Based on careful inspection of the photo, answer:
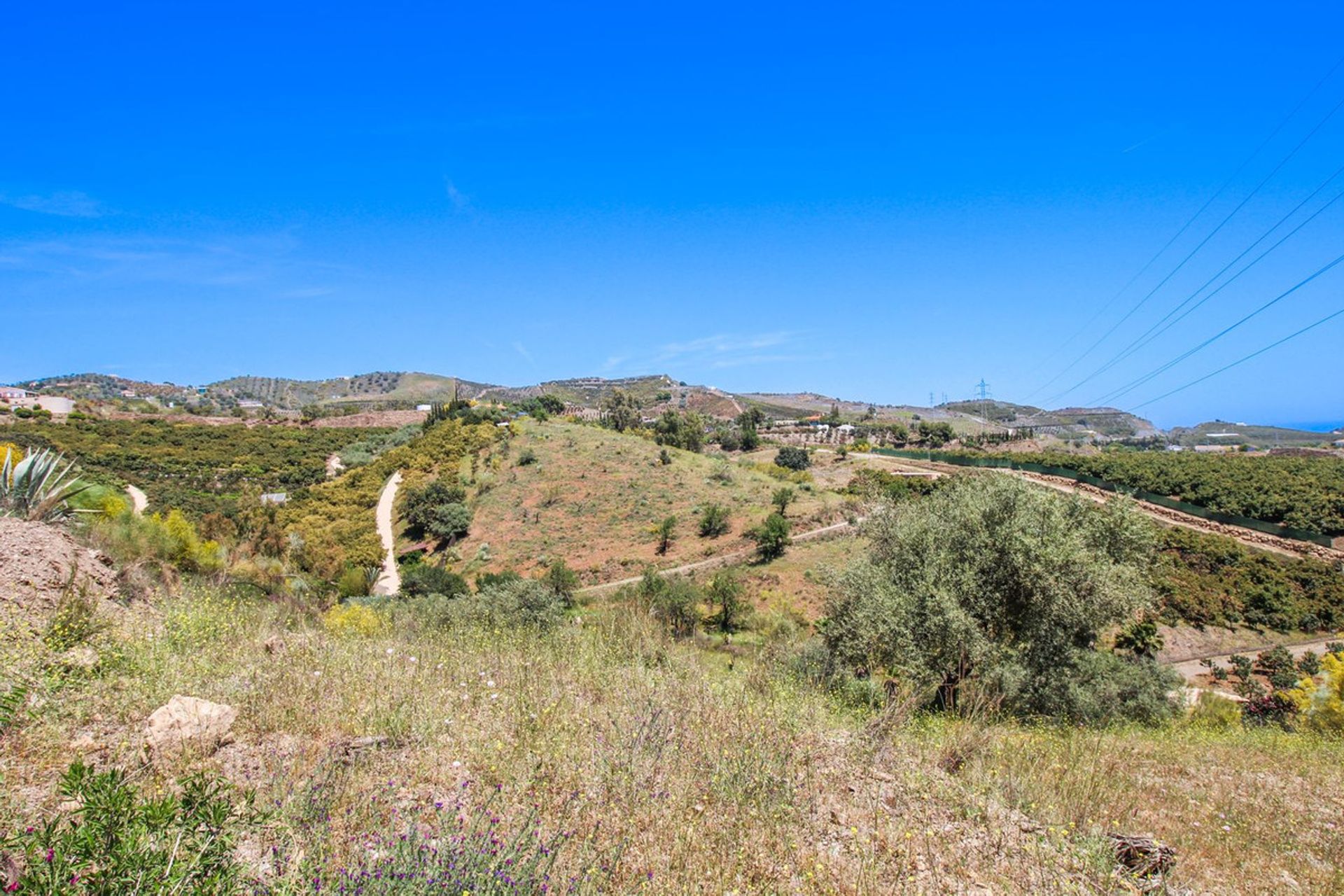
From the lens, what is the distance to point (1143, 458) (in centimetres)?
6347

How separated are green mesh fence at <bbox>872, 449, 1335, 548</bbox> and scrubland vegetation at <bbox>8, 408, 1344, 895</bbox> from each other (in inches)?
528

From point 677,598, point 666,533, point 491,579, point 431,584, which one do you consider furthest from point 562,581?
point 666,533

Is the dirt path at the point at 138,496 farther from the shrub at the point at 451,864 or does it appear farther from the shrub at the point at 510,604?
the shrub at the point at 451,864

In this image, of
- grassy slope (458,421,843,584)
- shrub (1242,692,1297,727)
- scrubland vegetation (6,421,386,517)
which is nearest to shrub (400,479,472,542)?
grassy slope (458,421,843,584)

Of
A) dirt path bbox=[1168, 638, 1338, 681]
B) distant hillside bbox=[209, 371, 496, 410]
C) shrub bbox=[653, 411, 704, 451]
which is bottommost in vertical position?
dirt path bbox=[1168, 638, 1338, 681]

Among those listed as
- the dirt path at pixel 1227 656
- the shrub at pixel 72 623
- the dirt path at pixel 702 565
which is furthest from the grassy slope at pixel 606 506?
the shrub at pixel 72 623

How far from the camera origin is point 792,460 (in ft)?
217

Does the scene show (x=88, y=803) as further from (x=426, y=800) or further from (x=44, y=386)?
(x=44, y=386)

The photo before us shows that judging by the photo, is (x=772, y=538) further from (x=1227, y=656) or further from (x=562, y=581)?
(x=1227, y=656)

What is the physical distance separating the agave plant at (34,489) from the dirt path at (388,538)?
18775mm

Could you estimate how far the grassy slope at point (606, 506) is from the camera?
35031mm

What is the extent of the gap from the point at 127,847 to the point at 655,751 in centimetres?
298

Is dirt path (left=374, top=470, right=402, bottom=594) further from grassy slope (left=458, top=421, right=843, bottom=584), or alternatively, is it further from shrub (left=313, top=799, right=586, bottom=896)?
shrub (left=313, top=799, right=586, bottom=896)

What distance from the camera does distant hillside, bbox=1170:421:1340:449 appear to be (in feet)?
357
